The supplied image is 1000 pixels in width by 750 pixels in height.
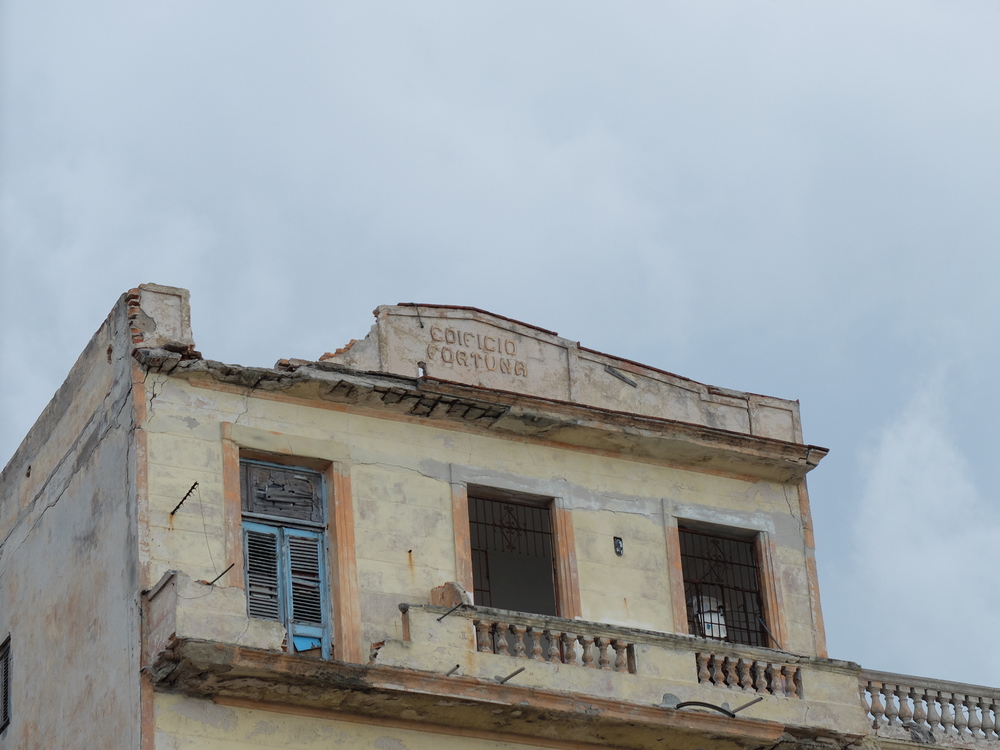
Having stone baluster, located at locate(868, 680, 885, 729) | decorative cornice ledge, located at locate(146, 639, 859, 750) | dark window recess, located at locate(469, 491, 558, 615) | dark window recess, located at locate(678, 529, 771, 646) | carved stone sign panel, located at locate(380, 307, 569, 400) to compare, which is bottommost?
decorative cornice ledge, located at locate(146, 639, 859, 750)

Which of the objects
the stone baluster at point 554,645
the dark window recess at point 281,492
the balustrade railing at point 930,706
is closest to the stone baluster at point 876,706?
the balustrade railing at point 930,706

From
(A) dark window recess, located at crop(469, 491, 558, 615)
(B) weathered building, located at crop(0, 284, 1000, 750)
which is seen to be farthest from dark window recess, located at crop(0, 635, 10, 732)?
(A) dark window recess, located at crop(469, 491, 558, 615)

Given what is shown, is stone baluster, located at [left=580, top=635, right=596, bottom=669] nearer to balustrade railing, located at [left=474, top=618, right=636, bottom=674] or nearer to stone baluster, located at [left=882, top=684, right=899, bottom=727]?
balustrade railing, located at [left=474, top=618, right=636, bottom=674]

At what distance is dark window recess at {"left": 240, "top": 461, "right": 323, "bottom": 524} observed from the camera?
20.5 metres

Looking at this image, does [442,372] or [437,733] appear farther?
[442,372]

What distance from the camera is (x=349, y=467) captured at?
Result: 2091 centimetres

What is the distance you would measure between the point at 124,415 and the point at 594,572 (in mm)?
5382

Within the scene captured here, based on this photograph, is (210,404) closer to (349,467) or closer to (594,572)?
(349,467)

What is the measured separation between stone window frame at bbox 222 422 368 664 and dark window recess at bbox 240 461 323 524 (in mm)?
87

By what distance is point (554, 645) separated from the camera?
807 inches

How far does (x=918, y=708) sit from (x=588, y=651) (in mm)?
4281

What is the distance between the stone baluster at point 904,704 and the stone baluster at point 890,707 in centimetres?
6

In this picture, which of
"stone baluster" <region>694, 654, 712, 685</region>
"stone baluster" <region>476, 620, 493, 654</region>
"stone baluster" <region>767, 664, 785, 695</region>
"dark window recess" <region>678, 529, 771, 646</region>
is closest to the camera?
"stone baluster" <region>476, 620, 493, 654</region>

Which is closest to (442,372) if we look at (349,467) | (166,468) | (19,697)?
(349,467)
